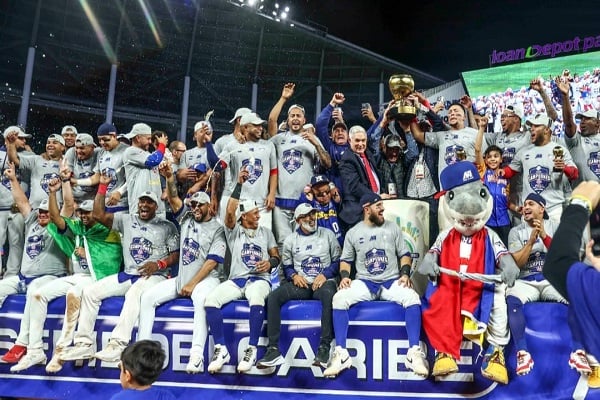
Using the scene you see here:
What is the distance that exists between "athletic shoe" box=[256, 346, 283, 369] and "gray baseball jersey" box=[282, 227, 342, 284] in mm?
657

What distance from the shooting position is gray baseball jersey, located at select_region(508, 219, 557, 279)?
4527 mm

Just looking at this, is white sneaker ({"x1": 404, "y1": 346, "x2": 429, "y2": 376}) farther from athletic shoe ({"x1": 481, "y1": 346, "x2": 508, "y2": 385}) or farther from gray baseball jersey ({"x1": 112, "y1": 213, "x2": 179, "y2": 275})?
gray baseball jersey ({"x1": 112, "y1": 213, "x2": 179, "y2": 275})

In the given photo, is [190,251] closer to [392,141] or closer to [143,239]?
[143,239]

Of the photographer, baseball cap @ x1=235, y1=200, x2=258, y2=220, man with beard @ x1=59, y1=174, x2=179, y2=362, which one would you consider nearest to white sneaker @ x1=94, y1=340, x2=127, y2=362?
Result: man with beard @ x1=59, y1=174, x2=179, y2=362

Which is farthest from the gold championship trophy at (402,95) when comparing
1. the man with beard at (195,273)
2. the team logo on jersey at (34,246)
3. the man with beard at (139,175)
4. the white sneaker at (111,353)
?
the team logo on jersey at (34,246)

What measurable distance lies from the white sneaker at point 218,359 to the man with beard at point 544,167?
115 inches

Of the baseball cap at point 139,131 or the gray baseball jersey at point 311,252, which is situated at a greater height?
the baseball cap at point 139,131

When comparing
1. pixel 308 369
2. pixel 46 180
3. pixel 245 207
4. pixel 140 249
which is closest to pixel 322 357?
pixel 308 369

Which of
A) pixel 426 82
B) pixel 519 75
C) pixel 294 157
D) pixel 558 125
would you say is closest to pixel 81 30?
pixel 426 82

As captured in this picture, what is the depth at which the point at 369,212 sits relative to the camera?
4.78 metres

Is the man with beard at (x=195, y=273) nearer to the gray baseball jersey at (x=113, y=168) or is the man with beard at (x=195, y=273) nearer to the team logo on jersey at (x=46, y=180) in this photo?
the gray baseball jersey at (x=113, y=168)

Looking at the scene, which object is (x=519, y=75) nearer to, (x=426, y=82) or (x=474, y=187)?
(x=426, y=82)

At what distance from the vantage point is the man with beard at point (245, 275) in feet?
14.8

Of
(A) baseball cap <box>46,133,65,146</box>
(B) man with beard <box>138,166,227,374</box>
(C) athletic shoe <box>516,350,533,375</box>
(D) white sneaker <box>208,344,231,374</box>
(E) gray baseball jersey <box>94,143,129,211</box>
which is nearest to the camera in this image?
(C) athletic shoe <box>516,350,533,375</box>
